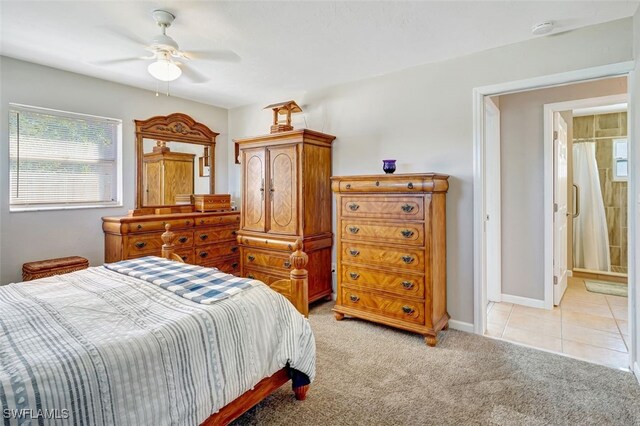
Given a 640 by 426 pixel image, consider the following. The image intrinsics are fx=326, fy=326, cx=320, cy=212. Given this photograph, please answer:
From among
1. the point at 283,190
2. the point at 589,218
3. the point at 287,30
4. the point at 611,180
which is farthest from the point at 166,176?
the point at 611,180

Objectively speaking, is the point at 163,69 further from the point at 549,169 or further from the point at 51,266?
the point at 549,169

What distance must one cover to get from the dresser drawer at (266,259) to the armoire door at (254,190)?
274 millimetres

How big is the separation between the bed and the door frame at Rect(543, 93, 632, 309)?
9.50 feet

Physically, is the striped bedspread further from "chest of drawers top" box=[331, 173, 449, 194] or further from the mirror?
the mirror

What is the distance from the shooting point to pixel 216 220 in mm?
4250

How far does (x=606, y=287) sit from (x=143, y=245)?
5707 millimetres

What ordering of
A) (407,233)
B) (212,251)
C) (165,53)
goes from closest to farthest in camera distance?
(165,53) < (407,233) < (212,251)

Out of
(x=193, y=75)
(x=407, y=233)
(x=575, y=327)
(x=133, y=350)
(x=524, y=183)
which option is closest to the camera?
(x=133, y=350)

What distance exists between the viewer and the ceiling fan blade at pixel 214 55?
114 inches

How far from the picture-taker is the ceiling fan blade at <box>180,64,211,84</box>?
329 centimetres

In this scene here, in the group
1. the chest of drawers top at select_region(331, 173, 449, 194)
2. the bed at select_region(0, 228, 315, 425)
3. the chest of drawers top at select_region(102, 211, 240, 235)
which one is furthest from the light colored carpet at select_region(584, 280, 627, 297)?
the chest of drawers top at select_region(102, 211, 240, 235)

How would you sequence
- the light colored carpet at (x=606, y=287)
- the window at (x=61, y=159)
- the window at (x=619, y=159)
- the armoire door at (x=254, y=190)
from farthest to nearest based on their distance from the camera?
1. the window at (x=619, y=159)
2. the light colored carpet at (x=606, y=287)
3. the armoire door at (x=254, y=190)
4. the window at (x=61, y=159)

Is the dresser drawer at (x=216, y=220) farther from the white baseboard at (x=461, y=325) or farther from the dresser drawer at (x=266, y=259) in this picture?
the white baseboard at (x=461, y=325)

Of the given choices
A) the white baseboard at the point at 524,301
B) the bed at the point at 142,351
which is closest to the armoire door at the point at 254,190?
the bed at the point at 142,351
